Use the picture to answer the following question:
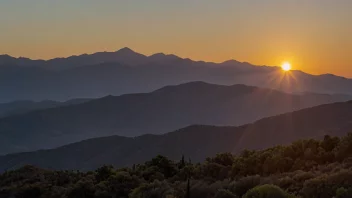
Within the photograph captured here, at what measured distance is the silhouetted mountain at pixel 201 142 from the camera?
333 ft

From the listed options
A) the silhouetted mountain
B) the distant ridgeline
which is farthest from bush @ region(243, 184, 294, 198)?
the silhouetted mountain

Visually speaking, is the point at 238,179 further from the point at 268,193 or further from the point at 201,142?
the point at 201,142

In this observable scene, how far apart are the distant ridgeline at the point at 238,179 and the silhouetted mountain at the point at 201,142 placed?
199 feet

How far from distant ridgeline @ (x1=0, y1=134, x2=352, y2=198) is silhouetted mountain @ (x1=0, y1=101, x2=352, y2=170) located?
199 feet

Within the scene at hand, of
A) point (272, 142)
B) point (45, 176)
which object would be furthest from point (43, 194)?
point (272, 142)

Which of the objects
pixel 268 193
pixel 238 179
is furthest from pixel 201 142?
pixel 268 193

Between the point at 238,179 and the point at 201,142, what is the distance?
95.4 meters

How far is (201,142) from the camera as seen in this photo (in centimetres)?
12000

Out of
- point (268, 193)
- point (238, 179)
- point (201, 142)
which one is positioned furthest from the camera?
point (201, 142)

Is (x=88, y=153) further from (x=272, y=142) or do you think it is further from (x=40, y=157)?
(x=272, y=142)

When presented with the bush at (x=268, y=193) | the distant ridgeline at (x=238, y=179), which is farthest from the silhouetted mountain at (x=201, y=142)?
the bush at (x=268, y=193)

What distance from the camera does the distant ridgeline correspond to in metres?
18.5

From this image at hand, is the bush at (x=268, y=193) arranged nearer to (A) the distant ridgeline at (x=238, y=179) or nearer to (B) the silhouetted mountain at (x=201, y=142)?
(A) the distant ridgeline at (x=238, y=179)

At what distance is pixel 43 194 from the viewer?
34312mm
